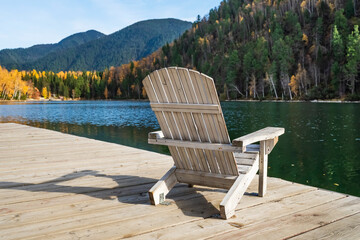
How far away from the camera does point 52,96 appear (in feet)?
427

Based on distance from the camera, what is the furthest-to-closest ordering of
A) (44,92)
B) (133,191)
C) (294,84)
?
(44,92) < (294,84) < (133,191)

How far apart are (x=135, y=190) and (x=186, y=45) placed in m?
125

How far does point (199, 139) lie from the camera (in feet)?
9.70

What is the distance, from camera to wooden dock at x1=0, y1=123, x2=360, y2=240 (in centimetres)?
239

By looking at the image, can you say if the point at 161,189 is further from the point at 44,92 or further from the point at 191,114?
the point at 44,92

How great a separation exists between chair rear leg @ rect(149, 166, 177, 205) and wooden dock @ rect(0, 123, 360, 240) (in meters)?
0.09

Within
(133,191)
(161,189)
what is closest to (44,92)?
(133,191)

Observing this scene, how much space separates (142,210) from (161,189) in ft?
0.98

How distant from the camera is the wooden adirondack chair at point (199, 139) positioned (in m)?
2.71

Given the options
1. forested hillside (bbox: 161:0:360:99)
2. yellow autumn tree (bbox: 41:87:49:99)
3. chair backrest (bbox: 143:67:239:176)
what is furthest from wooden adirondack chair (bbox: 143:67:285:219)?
yellow autumn tree (bbox: 41:87:49:99)

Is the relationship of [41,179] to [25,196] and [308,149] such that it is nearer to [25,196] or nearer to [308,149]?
[25,196]

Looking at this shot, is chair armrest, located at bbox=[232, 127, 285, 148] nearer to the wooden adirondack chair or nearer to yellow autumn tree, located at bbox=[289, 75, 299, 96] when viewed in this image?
the wooden adirondack chair

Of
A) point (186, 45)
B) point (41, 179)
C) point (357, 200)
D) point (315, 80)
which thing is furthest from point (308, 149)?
point (186, 45)

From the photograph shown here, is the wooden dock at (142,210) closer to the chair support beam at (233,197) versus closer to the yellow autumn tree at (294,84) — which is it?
the chair support beam at (233,197)
